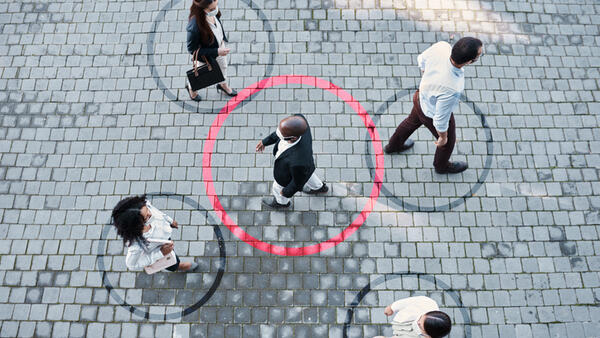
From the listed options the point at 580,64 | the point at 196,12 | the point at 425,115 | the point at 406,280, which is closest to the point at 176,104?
the point at 196,12

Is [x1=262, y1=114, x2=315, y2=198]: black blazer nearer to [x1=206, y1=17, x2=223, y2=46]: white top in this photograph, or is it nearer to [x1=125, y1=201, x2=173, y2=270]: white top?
[x1=125, y1=201, x2=173, y2=270]: white top

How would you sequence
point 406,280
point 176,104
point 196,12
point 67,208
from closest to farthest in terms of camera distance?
point 196,12 → point 406,280 → point 67,208 → point 176,104

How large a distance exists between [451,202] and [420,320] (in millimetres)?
2776

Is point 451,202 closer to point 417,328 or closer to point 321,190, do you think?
point 321,190

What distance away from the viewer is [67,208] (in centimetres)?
717

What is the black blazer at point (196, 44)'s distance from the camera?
6386 mm

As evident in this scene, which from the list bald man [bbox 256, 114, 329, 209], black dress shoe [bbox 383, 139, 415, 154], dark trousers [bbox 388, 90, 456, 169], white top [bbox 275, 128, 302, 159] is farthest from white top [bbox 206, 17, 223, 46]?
black dress shoe [bbox 383, 139, 415, 154]

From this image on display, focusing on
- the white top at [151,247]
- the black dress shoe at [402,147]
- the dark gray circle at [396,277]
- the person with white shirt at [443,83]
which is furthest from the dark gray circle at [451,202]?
the white top at [151,247]

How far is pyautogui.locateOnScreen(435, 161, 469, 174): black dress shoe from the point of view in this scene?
7269 millimetres

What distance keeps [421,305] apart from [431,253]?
6.26ft

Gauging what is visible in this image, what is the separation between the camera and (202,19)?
630cm

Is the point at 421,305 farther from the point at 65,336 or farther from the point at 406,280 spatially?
the point at 65,336

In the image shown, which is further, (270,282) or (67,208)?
(67,208)

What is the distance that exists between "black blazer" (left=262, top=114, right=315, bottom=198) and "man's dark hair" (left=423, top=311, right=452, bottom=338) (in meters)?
2.18
